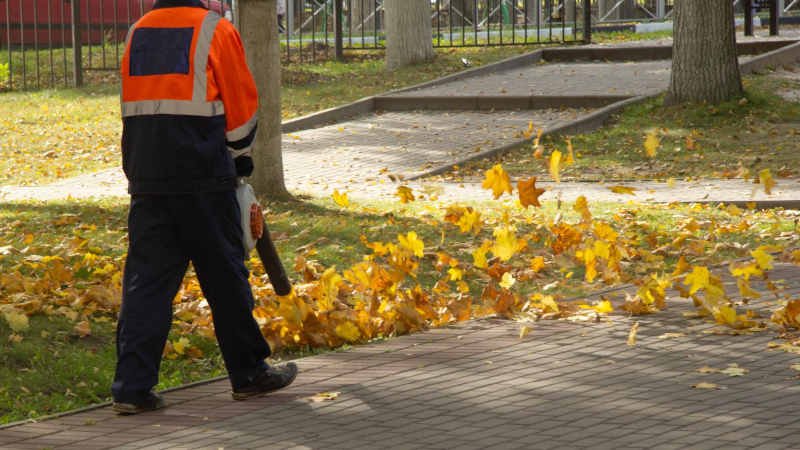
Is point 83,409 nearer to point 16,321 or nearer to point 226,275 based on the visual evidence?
point 226,275

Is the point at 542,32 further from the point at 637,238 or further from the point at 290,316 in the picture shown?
the point at 290,316

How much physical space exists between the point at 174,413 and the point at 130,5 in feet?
66.5

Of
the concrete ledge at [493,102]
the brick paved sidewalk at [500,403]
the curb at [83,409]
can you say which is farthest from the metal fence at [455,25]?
the curb at [83,409]

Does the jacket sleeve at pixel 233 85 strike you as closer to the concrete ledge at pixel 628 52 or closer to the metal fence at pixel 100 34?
the metal fence at pixel 100 34

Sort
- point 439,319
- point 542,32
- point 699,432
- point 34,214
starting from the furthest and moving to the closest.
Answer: point 542,32 < point 34,214 < point 439,319 < point 699,432

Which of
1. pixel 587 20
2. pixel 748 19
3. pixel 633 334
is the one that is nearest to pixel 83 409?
pixel 633 334

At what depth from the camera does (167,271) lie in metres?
5.48

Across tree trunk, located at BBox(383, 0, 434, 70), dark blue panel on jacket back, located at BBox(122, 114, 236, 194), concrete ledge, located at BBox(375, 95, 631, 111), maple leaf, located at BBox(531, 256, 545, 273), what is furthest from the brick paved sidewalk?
tree trunk, located at BBox(383, 0, 434, 70)

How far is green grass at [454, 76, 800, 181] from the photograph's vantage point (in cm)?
1297

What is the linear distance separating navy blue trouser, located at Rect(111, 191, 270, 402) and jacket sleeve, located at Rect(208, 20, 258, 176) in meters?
0.26

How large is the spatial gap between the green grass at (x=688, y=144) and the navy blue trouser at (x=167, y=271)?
298 inches

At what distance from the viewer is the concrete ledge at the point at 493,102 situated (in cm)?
1711

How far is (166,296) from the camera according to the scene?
551 cm

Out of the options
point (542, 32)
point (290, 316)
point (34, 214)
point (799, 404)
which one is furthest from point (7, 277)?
point (542, 32)
